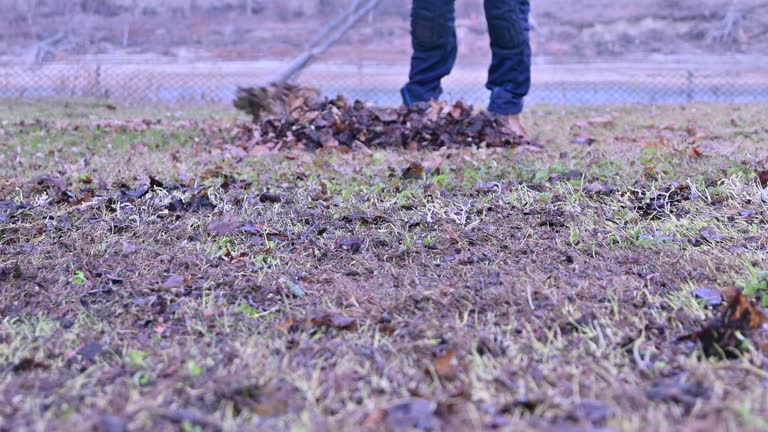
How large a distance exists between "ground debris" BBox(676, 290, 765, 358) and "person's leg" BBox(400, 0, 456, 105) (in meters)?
4.78

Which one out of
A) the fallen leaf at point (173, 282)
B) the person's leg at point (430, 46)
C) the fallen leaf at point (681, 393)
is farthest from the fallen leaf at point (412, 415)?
the person's leg at point (430, 46)

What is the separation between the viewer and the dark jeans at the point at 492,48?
21.0ft

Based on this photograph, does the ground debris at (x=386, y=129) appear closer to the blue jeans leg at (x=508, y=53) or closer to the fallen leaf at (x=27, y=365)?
the blue jeans leg at (x=508, y=53)

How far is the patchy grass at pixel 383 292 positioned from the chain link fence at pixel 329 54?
9422mm

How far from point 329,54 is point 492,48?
10092 millimetres

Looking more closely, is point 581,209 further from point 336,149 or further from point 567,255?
point 336,149

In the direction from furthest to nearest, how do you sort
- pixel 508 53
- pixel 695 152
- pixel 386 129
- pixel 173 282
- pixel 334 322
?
pixel 508 53, pixel 386 129, pixel 695 152, pixel 173 282, pixel 334 322

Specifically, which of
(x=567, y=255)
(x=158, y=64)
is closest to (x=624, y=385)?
(x=567, y=255)

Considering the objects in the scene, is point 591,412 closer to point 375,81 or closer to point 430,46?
point 430,46

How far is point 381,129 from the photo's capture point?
5.93 meters

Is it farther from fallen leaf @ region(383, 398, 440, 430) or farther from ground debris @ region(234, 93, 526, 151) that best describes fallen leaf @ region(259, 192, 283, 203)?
fallen leaf @ region(383, 398, 440, 430)

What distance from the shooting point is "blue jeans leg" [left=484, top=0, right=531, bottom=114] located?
6383 mm

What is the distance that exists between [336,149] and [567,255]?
123 inches

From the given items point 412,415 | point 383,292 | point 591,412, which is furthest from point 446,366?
point 383,292
